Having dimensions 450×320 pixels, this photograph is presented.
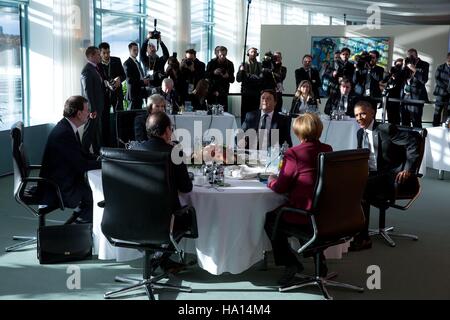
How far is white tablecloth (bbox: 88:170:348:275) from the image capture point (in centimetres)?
384

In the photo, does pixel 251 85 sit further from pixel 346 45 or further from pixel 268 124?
pixel 346 45

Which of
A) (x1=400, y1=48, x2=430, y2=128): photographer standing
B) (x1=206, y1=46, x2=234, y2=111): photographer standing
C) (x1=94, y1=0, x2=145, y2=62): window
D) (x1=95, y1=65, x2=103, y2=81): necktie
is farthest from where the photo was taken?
(x1=400, y1=48, x2=430, y2=128): photographer standing

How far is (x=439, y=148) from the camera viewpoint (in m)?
8.01

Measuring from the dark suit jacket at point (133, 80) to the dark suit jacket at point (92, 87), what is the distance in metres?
1.50

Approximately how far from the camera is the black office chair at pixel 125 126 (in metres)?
5.87

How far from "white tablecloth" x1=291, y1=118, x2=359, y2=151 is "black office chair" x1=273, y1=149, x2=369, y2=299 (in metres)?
4.07

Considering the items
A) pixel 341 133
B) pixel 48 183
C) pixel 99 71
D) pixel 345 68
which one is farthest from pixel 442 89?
pixel 48 183

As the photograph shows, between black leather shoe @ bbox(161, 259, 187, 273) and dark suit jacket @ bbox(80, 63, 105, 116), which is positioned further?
dark suit jacket @ bbox(80, 63, 105, 116)

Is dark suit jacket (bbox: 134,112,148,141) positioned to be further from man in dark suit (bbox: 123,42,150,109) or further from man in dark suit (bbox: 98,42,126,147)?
man in dark suit (bbox: 123,42,150,109)

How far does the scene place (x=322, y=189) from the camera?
356 centimetres

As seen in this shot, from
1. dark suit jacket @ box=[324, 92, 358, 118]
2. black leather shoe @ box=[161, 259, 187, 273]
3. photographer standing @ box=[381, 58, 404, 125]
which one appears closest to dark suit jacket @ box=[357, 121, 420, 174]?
black leather shoe @ box=[161, 259, 187, 273]

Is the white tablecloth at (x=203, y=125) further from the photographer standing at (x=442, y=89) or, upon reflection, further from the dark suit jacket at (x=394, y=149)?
the photographer standing at (x=442, y=89)

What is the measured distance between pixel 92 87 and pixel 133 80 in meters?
1.74

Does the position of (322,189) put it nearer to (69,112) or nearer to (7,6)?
(69,112)
